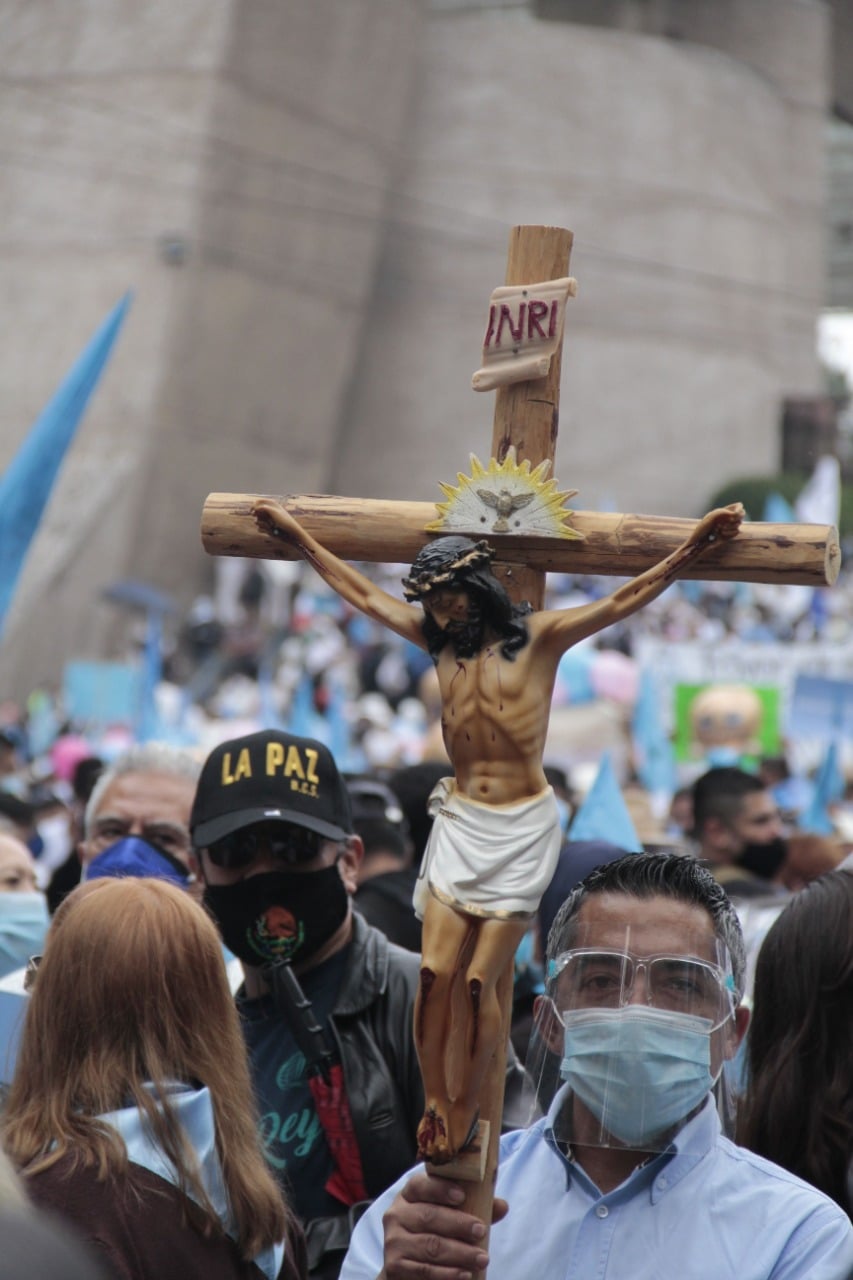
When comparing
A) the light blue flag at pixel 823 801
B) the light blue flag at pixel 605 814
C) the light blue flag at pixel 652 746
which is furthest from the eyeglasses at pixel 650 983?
the light blue flag at pixel 652 746

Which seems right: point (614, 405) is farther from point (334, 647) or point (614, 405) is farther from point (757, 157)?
point (334, 647)

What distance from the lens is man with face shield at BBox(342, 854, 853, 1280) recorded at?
2436mm

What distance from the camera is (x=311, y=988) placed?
335 centimetres

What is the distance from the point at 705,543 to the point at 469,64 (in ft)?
115

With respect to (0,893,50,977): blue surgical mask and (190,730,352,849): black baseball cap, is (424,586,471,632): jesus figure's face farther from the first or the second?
(0,893,50,977): blue surgical mask

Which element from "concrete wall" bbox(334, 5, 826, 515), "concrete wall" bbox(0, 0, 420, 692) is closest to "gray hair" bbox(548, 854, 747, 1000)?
"concrete wall" bbox(0, 0, 420, 692)

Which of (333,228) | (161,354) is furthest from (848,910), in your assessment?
(333,228)

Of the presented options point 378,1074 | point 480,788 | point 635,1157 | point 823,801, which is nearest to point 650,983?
point 635,1157

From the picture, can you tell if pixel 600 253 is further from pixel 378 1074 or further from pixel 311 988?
pixel 378 1074

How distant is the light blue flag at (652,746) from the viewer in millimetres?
12047

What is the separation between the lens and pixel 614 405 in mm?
36938

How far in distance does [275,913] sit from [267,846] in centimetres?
12

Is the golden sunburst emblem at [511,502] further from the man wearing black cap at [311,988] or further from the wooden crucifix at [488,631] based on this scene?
the man wearing black cap at [311,988]

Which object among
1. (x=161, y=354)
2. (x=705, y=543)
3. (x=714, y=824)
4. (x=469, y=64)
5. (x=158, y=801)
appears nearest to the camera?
(x=705, y=543)
